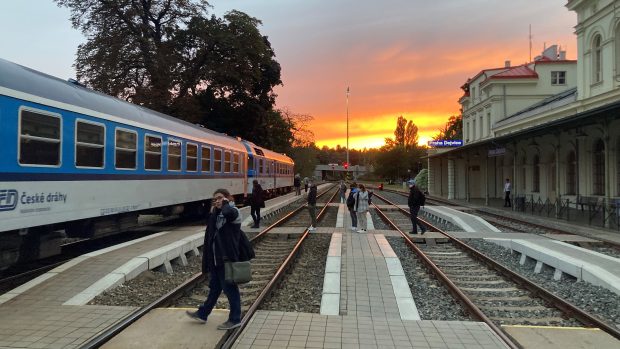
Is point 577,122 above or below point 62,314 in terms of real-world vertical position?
above

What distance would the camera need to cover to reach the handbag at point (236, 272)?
5.77m

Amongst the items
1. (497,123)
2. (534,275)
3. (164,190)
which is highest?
(497,123)

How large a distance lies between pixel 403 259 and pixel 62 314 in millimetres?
7474

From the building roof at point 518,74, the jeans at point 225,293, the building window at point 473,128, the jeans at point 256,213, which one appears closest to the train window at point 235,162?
the jeans at point 256,213

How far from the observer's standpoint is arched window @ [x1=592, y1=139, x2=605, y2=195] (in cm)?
2338

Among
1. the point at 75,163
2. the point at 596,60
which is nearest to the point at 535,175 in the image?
the point at 596,60

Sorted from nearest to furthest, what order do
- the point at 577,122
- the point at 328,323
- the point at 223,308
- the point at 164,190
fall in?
the point at 328,323 → the point at 223,308 → the point at 164,190 → the point at 577,122

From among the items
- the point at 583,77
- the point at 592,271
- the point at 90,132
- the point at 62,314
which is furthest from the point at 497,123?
the point at 62,314

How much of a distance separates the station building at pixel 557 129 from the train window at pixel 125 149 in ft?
45.7

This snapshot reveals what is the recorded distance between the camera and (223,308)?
23.9 ft

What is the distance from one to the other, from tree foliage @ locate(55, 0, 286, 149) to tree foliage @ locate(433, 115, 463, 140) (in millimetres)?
55438

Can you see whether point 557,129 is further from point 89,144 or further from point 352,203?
point 89,144

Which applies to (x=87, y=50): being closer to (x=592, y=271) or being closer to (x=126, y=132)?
(x=126, y=132)

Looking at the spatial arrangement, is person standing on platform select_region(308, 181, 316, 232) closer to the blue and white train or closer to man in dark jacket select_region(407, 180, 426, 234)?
man in dark jacket select_region(407, 180, 426, 234)
